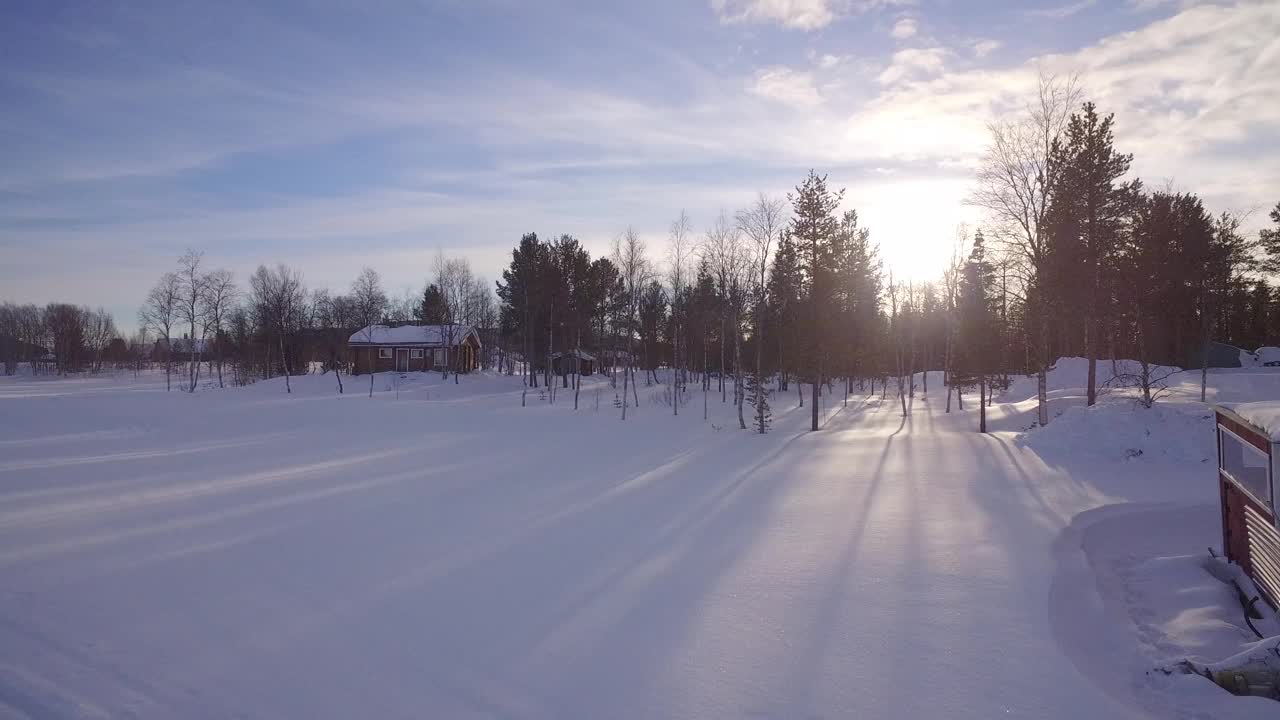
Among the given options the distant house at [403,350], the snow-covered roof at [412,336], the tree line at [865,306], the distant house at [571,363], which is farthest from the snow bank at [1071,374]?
the distant house at [403,350]

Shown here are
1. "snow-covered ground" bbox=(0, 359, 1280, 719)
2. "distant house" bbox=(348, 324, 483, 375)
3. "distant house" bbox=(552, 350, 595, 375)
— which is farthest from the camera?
"distant house" bbox=(348, 324, 483, 375)

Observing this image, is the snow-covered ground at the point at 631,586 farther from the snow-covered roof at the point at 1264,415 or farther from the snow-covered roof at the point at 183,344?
the snow-covered roof at the point at 183,344

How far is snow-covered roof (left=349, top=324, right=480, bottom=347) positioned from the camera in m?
60.4

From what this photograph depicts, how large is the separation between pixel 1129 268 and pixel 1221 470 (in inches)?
785

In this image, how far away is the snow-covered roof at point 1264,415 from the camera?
6.77 meters

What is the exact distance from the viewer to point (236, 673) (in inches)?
243

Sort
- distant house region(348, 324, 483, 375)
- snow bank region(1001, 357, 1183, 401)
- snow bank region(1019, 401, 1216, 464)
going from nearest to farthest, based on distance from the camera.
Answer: snow bank region(1019, 401, 1216, 464) < snow bank region(1001, 357, 1183, 401) < distant house region(348, 324, 483, 375)

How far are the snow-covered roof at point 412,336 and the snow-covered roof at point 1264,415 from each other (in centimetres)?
5663

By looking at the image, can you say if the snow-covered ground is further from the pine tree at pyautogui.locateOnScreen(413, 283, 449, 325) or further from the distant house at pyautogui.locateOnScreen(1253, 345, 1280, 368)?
the pine tree at pyautogui.locateOnScreen(413, 283, 449, 325)

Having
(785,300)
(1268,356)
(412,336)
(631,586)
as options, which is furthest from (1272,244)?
(412,336)

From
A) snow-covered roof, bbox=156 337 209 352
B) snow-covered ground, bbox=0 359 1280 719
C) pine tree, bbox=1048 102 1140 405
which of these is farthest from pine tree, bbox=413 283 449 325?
pine tree, bbox=1048 102 1140 405

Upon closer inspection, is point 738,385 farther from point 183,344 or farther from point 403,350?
point 183,344

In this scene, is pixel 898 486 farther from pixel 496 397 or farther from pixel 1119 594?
pixel 496 397

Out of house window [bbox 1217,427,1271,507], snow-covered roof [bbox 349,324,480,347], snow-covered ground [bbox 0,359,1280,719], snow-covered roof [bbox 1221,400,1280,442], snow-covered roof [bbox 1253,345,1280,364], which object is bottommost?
snow-covered ground [bbox 0,359,1280,719]
